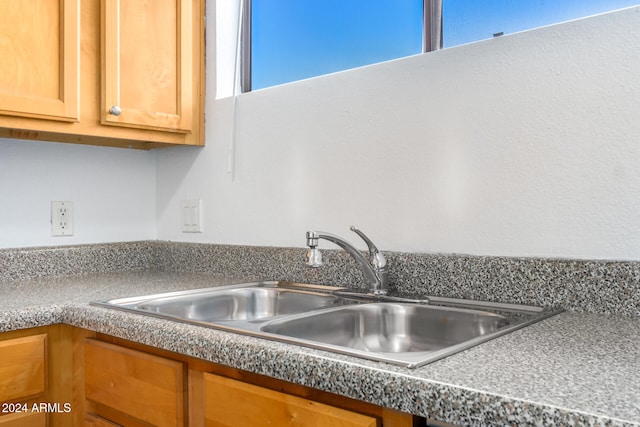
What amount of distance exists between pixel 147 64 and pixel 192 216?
52 cm

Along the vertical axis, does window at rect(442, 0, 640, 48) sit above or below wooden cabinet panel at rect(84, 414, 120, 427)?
above

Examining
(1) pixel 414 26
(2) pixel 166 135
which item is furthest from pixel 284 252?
(1) pixel 414 26

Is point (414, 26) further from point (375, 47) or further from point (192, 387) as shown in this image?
point (192, 387)

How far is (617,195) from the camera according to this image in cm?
97

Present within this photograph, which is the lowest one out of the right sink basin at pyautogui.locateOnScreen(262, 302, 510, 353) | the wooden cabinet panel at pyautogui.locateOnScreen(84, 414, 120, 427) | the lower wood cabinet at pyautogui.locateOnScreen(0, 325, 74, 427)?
the wooden cabinet panel at pyautogui.locateOnScreen(84, 414, 120, 427)

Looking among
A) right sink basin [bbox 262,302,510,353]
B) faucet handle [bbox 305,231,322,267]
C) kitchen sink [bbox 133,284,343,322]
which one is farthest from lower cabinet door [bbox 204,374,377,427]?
kitchen sink [bbox 133,284,343,322]

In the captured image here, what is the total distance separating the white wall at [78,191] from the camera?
1615 millimetres

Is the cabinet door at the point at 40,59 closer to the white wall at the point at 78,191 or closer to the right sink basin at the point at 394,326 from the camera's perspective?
the white wall at the point at 78,191

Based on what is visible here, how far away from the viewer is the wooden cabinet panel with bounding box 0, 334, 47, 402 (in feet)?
3.53

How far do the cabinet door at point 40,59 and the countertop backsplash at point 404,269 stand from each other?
482 mm

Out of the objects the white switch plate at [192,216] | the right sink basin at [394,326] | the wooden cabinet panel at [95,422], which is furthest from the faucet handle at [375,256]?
the white switch plate at [192,216]

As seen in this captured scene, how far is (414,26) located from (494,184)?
1.71 feet

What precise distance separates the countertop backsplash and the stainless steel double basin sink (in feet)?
0.14

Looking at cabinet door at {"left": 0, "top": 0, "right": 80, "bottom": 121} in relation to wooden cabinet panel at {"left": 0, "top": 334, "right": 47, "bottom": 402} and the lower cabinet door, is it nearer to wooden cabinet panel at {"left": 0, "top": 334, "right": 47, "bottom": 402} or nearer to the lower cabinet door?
wooden cabinet panel at {"left": 0, "top": 334, "right": 47, "bottom": 402}
